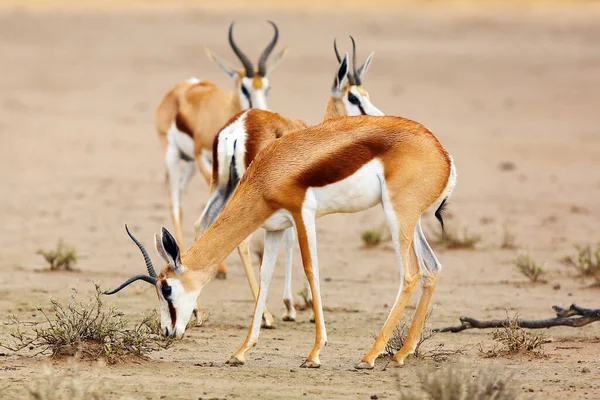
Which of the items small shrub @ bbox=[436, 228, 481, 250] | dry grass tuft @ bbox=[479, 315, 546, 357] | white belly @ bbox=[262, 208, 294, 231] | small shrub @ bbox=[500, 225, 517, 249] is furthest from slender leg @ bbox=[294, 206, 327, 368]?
small shrub @ bbox=[500, 225, 517, 249]

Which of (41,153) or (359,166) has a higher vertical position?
(359,166)

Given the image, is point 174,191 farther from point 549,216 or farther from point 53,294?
point 549,216

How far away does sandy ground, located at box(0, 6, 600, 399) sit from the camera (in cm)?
792

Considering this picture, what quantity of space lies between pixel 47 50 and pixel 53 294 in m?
26.5

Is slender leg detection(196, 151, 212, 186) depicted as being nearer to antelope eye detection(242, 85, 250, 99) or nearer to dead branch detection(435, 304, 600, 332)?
antelope eye detection(242, 85, 250, 99)

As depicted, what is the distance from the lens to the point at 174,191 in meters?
12.8

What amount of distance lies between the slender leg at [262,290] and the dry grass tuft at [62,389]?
120 centimetres

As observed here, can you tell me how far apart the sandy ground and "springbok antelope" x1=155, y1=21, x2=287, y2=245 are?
121cm

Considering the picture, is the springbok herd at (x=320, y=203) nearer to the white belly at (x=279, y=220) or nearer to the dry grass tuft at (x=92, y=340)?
the white belly at (x=279, y=220)

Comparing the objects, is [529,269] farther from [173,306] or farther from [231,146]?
[173,306]

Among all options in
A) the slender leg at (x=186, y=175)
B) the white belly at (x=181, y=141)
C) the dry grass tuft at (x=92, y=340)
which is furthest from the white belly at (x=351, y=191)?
the slender leg at (x=186, y=175)

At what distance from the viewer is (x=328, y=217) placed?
640 inches

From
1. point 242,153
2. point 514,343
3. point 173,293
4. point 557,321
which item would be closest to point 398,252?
point 514,343

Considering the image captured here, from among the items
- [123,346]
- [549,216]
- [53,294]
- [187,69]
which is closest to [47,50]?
[187,69]
